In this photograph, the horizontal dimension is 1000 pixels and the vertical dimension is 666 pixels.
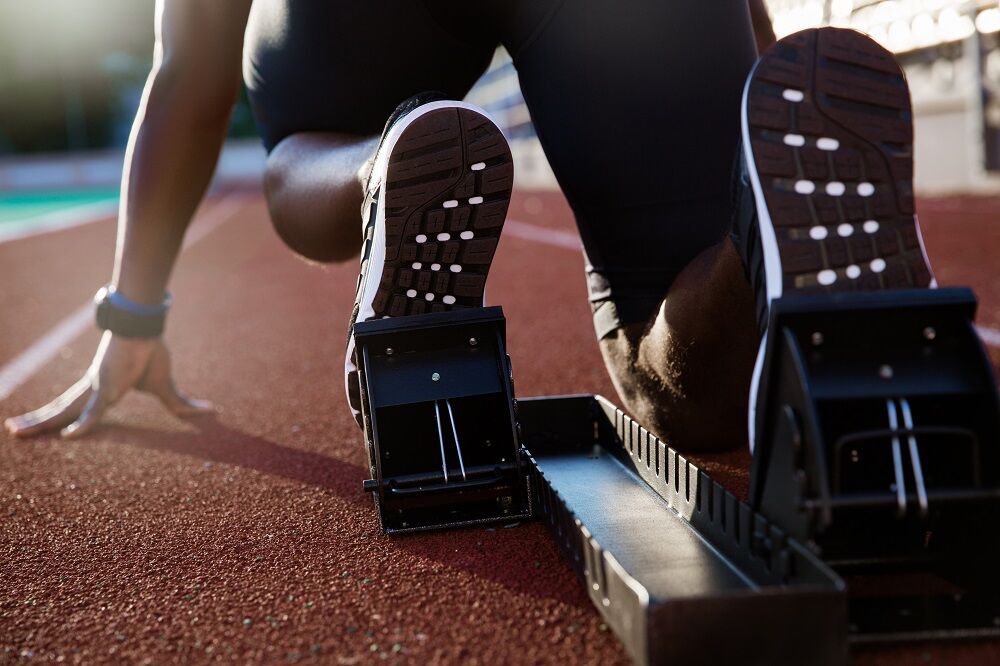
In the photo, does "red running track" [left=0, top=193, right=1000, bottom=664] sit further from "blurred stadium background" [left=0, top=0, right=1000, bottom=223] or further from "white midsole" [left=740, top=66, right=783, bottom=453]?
"blurred stadium background" [left=0, top=0, right=1000, bottom=223]

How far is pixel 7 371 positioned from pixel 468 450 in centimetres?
265

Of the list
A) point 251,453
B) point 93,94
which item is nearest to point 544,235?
point 251,453

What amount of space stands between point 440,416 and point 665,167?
64 cm

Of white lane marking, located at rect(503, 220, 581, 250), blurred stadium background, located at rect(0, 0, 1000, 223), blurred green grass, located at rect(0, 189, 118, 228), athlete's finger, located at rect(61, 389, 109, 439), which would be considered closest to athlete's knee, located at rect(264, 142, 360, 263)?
athlete's finger, located at rect(61, 389, 109, 439)

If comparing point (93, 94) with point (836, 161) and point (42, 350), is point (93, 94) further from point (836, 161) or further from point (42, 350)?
point (836, 161)

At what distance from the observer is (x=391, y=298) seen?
1509 mm

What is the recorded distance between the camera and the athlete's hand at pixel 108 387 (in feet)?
7.28

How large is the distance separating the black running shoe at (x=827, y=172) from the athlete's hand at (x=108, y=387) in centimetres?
152

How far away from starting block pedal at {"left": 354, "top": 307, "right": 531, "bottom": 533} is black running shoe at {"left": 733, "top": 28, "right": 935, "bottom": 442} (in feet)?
1.31

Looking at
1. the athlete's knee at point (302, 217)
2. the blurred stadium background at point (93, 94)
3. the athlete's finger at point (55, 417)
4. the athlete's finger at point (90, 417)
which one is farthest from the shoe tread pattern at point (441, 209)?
the blurred stadium background at point (93, 94)

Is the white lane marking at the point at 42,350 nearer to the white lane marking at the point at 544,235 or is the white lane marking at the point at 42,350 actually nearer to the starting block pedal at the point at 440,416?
the starting block pedal at the point at 440,416

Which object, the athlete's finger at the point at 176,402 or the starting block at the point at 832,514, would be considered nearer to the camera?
the starting block at the point at 832,514

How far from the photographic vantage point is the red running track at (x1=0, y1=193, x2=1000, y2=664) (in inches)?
44.5

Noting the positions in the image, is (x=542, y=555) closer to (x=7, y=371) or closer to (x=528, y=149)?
(x=7, y=371)
